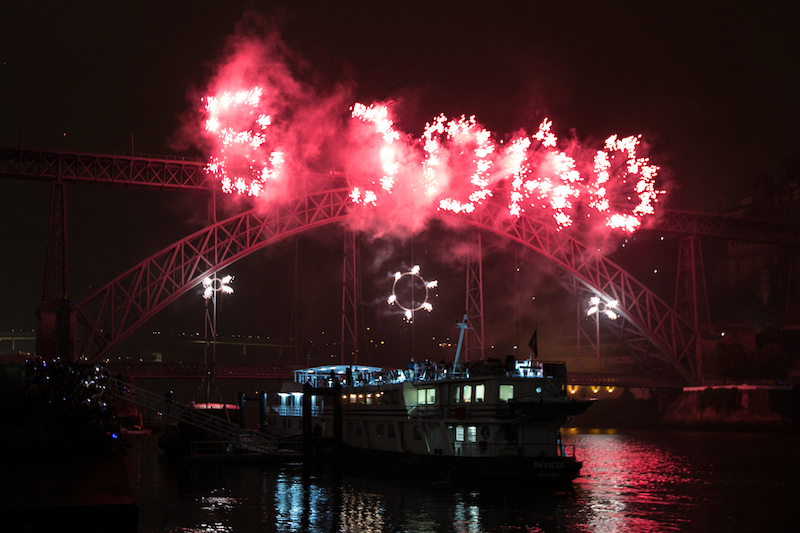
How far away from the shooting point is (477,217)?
211 feet

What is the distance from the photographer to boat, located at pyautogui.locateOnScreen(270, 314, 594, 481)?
33719 mm

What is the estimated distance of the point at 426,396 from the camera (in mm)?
37750

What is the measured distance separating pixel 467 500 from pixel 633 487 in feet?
30.6

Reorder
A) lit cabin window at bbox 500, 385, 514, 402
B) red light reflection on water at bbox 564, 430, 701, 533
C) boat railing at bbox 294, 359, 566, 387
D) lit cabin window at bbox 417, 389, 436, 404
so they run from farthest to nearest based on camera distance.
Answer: lit cabin window at bbox 417, 389, 436, 404 < boat railing at bbox 294, 359, 566, 387 < lit cabin window at bbox 500, 385, 514, 402 < red light reflection on water at bbox 564, 430, 701, 533

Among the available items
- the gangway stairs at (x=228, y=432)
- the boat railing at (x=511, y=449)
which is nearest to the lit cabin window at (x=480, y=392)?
the boat railing at (x=511, y=449)

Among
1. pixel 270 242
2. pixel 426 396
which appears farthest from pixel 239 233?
pixel 426 396

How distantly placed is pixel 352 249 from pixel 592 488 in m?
29.7

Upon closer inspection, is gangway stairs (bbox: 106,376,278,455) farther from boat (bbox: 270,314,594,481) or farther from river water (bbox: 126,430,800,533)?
boat (bbox: 270,314,594,481)

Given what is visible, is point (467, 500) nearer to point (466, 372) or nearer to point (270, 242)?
point (466, 372)

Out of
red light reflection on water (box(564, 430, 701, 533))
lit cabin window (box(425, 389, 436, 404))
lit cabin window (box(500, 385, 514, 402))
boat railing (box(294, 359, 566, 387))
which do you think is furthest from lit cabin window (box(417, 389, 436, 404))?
red light reflection on water (box(564, 430, 701, 533))

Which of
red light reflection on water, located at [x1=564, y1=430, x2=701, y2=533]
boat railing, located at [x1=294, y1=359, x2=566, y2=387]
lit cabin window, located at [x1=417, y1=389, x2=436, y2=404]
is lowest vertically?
red light reflection on water, located at [x1=564, y1=430, x2=701, y2=533]

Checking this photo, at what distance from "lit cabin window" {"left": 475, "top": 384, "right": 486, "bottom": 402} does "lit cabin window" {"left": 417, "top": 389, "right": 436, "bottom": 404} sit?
9.55ft

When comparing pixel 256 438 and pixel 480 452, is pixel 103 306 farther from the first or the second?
pixel 480 452

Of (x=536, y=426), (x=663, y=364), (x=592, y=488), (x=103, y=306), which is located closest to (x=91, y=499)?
(x=536, y=426)
